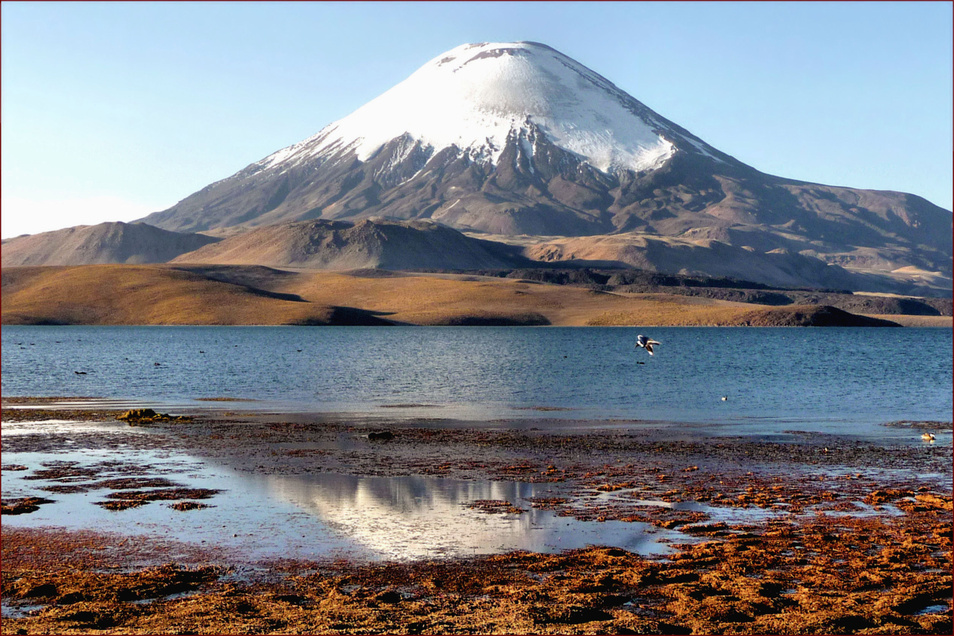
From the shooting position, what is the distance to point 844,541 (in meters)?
20.9

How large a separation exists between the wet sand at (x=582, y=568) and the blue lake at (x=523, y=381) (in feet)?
57.3

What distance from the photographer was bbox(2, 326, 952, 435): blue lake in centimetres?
5338

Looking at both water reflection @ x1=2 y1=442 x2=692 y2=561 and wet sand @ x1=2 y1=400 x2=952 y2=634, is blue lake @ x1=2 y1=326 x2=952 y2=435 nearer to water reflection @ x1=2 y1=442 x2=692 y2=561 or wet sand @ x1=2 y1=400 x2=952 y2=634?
wet sand @ x1=2 y1=400 x2=952 y2=634

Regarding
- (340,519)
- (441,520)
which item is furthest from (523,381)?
(340,519)

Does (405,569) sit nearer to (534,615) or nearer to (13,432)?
(534,615)

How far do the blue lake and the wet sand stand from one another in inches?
687

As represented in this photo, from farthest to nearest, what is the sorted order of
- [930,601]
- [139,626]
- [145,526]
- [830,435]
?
[830,435] < [145,526] < [930,601] < [139,626]

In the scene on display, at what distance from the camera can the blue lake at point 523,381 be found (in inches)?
2101

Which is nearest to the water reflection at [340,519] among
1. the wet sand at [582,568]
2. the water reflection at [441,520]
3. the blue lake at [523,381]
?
the water reflection at [441,520]

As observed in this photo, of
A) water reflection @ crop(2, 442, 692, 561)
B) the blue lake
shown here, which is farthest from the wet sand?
the blue lake

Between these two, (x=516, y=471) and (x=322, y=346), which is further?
(x=322, y=346)

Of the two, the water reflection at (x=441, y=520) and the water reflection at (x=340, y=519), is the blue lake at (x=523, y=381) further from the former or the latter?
the water reflection at (x=340, y=519)

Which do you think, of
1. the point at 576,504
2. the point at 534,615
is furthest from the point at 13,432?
the point at 534,615

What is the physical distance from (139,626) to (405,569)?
516cm
